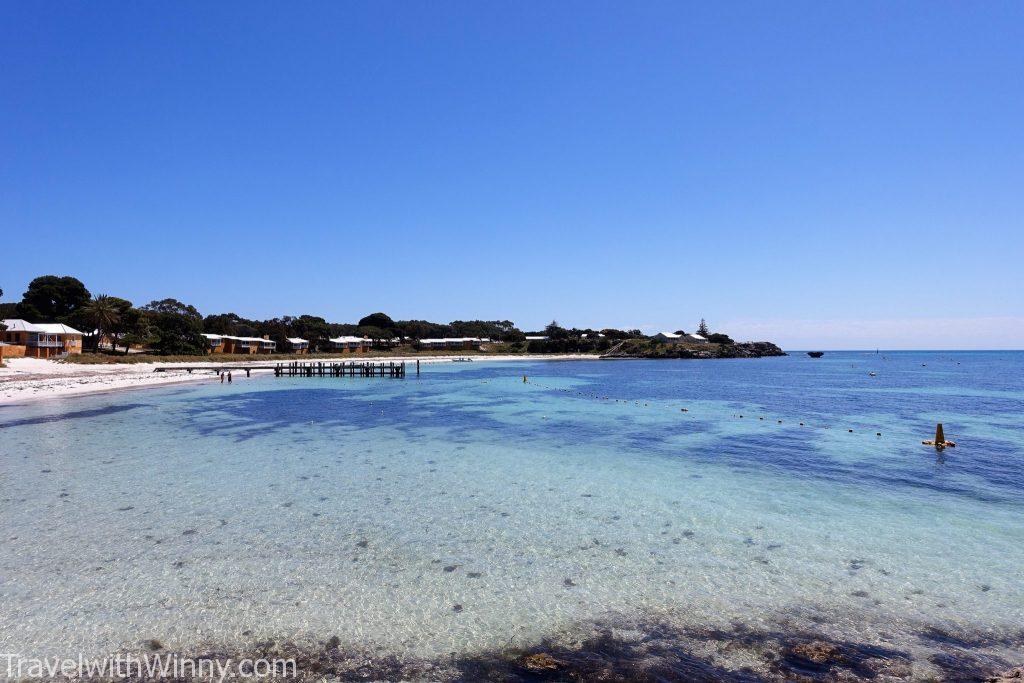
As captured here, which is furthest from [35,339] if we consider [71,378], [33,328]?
[71,378]

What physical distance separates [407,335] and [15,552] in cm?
14375

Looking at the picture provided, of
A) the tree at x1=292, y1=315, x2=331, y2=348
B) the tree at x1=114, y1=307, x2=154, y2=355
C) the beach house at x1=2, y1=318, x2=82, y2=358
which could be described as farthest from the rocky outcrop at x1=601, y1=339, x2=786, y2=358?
the beach house at x1=2, y1=318, x2=82, y2=358

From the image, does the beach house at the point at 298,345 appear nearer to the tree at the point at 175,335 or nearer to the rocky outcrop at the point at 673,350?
the tree at the point at 175,335

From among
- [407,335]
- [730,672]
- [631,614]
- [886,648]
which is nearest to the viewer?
[730,672]

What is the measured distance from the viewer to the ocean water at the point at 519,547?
6887 mm

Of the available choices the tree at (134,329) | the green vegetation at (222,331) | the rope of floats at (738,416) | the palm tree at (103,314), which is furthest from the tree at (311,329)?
the rope of floats at (738,416)

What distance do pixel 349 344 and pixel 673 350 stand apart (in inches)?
3199

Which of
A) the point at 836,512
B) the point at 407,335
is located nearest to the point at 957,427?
the point at 836,512

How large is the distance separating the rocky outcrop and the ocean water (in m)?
112

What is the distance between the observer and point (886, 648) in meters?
6.57

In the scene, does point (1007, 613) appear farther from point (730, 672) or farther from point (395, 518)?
point (395, 518)

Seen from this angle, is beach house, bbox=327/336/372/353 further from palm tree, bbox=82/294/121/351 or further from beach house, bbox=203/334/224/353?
palm tree, bbox=82/294/121/351

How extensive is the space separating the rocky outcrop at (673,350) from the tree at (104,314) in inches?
3905

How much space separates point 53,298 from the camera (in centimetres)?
9369
